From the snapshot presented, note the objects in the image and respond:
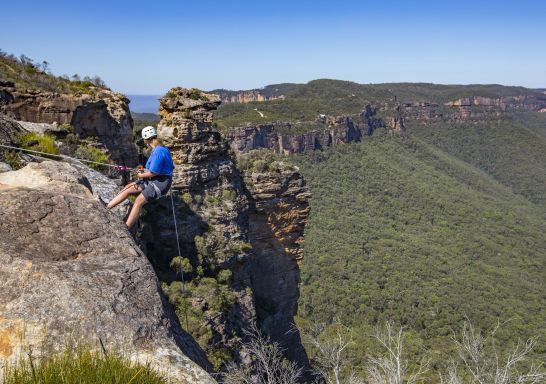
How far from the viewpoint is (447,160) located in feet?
378

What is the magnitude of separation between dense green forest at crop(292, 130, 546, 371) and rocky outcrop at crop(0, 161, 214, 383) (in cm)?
836

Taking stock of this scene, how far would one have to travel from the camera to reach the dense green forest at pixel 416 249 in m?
35.9

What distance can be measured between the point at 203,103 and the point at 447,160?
368 feet

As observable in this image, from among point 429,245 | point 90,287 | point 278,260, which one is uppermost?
point 90,287

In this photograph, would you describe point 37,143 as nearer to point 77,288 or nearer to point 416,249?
point 77,288

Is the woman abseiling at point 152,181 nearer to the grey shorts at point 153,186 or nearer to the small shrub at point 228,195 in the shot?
the grey shorts at point 153,186

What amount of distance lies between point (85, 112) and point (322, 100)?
11121cm

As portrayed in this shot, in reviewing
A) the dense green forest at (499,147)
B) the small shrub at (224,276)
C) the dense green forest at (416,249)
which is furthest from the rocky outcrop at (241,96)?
the small shrub at (224,276)

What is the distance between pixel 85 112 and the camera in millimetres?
13148

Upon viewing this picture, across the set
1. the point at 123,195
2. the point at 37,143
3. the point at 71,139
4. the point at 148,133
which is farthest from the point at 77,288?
the point at 71,139

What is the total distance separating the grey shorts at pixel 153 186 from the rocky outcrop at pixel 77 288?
5.84 ft

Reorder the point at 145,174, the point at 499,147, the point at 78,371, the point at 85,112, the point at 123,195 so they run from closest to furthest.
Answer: the point at 78,371, the point at 123,195, the point at 145,174, the point at 85,112, the point at 499,147

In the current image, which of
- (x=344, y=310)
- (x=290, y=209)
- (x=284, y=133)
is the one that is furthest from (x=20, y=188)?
(x=284, y=133)

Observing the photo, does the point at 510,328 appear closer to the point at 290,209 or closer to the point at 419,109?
the point at 290,209
